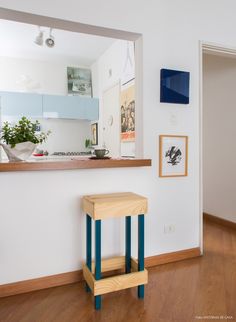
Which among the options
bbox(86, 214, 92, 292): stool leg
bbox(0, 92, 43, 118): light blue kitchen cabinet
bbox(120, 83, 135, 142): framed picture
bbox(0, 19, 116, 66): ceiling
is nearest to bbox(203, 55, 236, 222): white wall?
bbox(120, 83, 135, 142): framed picture

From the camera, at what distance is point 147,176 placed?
2.38 meters

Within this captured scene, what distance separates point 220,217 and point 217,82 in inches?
77.4

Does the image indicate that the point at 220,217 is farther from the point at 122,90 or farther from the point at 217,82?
the point at 122,90

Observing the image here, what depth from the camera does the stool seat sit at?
1770mm

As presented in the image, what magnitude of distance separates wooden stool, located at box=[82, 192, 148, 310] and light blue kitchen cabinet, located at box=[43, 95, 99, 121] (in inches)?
117

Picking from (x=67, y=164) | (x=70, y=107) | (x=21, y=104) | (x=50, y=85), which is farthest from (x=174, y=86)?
(x=50, y=85)

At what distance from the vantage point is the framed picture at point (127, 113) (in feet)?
11.3

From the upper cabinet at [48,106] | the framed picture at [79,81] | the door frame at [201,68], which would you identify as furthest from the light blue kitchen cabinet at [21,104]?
the door frame at [201,68]

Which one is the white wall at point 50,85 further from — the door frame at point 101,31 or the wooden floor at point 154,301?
the wooden floor at point 154,301

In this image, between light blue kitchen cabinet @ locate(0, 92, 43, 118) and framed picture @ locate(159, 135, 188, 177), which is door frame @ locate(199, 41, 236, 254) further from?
light blue kitchen cabinet @ locate(0, 92, 43, 118)

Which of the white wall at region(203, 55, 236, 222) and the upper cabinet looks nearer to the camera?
the white wall at region(203, 55, 236, 222)

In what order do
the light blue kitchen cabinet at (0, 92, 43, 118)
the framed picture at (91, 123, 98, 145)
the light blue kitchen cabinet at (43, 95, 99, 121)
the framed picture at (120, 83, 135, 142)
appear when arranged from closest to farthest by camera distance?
the framed picture at (120, 83, 135, 142) → the light blue kitchen cabinet at (0, 92, 43, 118) → the light blue kitchen cabinet at (43, 95, 99, 121) → the framed picture at (91, 123, 98, 145)

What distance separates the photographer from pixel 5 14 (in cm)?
194

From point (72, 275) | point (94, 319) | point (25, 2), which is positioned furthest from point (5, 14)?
point (94, 319)
